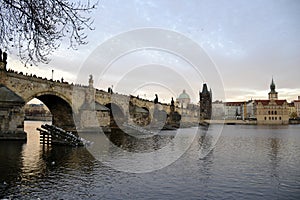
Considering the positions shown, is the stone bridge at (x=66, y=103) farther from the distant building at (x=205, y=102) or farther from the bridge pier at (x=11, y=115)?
the distant building at (x=205, y=102)

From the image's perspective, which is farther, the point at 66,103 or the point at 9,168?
the point at 66,103

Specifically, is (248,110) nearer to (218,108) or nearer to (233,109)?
(233,109)

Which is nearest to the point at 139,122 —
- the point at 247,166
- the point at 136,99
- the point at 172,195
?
the point at 136,99

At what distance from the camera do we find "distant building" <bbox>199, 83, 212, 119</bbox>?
12293cm

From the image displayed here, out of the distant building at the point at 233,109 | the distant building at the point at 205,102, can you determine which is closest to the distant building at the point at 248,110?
the distant building at the point at 233,109

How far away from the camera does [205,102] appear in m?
130

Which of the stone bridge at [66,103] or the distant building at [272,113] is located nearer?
the stone bridge at [66,103]

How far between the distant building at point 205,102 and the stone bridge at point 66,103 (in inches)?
1880

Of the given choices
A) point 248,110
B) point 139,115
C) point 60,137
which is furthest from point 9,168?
point 248,110

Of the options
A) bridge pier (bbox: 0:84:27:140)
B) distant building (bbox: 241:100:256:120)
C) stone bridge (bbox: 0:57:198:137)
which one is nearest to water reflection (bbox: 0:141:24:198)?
bridge pier (bbox: 0:84:27:140)

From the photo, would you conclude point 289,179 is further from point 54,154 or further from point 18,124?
point 18,124

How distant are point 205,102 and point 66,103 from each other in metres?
92.8

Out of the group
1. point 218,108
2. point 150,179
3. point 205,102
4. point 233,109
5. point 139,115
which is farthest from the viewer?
point 233,109

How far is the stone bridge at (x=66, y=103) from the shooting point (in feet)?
100
